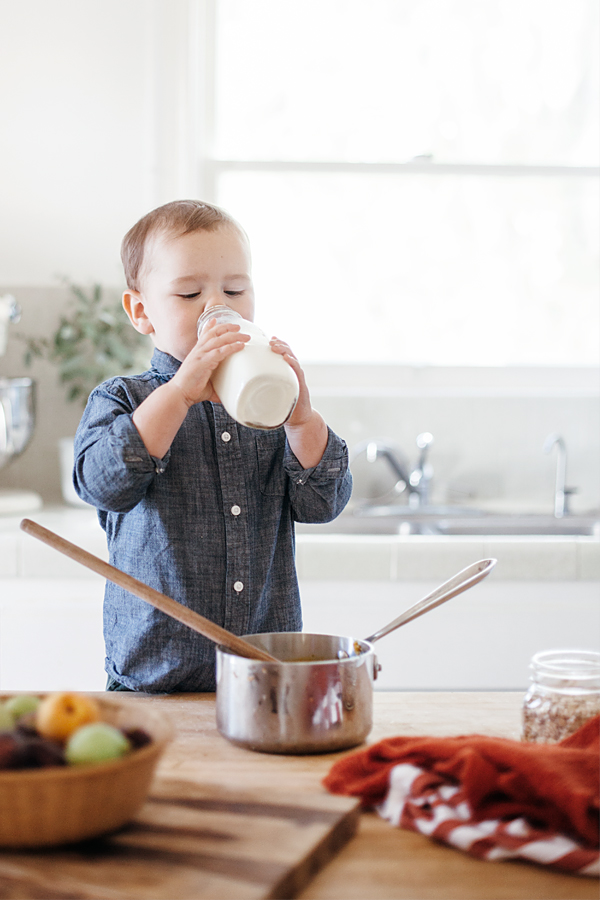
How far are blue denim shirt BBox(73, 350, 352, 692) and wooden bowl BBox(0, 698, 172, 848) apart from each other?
487mm

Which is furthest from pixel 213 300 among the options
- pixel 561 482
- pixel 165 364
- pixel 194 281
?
pixel 561 482

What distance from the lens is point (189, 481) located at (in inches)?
45.9

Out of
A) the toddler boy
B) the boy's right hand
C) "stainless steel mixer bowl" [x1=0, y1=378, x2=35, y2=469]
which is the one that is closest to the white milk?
the boy's right hand

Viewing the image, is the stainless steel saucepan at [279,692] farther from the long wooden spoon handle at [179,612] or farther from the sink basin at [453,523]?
the sink basin at [453,523]

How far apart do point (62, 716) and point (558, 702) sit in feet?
1.43

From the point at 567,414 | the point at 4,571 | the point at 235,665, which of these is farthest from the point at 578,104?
the point at 235,665

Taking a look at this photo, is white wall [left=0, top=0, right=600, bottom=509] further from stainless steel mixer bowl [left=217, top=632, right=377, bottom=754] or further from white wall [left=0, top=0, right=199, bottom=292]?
stainless steel mixer bowl [left=217, top=632, right=377, bottom=754]

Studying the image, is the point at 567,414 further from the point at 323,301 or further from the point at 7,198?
the point at 7,198

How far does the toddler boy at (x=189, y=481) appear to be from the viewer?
105cm

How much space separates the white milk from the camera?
0.86 m

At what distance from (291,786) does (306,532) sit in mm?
1492

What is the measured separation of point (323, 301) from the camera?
103 inches

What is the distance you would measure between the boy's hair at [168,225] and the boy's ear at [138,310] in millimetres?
11

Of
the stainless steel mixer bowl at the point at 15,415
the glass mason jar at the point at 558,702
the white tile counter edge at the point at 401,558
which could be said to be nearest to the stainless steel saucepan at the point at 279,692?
the glass mason jar at the point at 558,702
